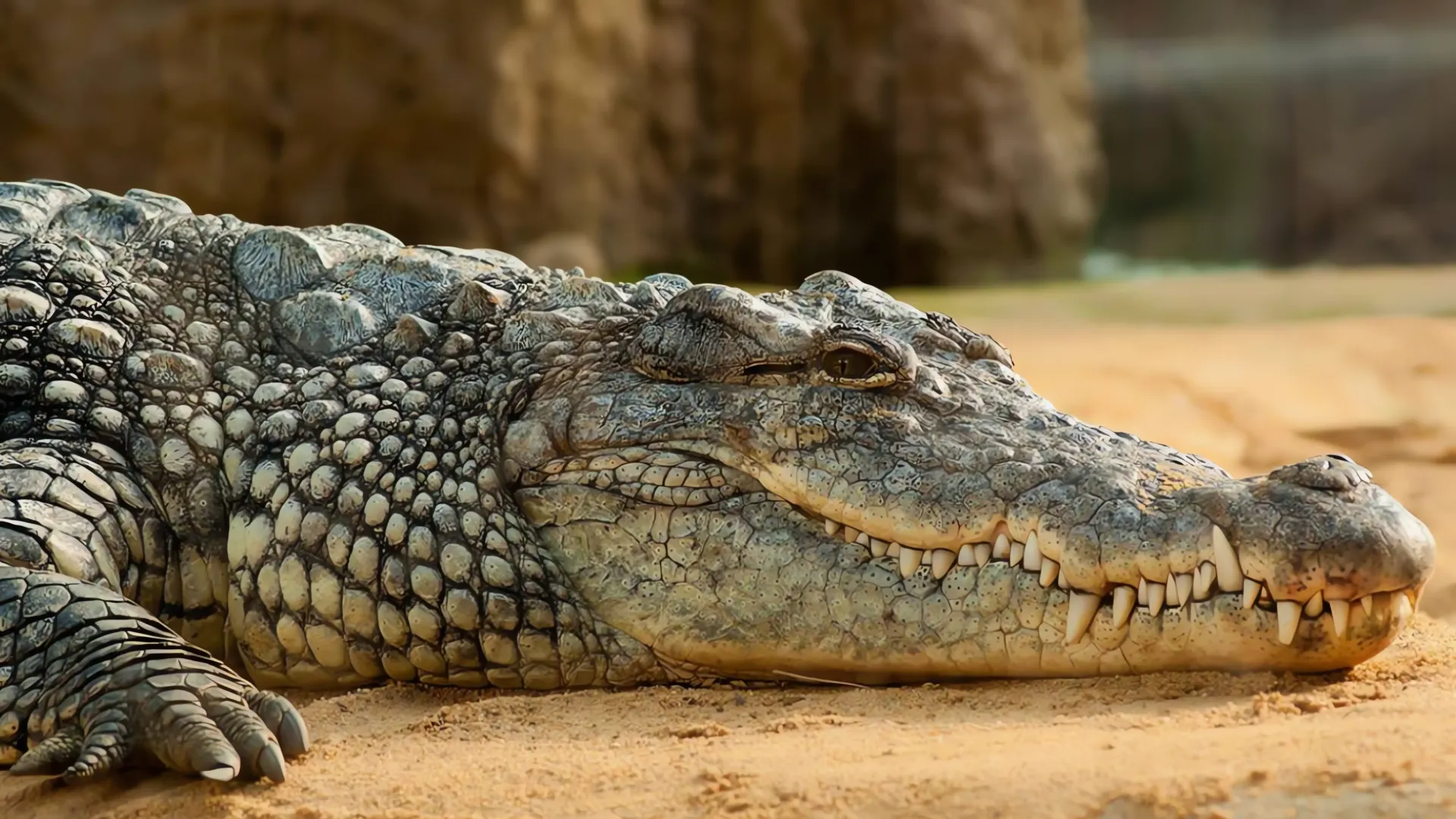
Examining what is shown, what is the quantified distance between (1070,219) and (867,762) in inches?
515

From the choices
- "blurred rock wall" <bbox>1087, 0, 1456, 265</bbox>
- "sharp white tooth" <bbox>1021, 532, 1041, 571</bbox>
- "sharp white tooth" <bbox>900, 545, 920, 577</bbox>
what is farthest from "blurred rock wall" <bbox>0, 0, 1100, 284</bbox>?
"sharp white tooth" <bbox>1021, 532, 1041, 571</bbox>

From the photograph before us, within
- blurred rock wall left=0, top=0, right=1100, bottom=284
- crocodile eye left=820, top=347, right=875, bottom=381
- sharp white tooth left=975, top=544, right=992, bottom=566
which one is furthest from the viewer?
blurred rock wall left=0, top=0, right=1100, bottom=284

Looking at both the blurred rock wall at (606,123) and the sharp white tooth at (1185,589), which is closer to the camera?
the sharp white tooth at (1185,589)

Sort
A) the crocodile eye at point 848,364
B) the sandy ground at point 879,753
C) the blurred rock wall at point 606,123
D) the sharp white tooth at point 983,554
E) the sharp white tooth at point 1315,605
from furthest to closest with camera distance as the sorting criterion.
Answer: the blurred rock wall at point 606,123
the crocodile eye at point 848,364
the sharp white tooth at point 983,554
the sharp white tooth at point 1315,605
the sandy ground at point 879,753

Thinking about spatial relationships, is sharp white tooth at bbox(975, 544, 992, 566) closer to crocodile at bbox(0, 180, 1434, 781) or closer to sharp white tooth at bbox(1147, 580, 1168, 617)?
crocodile at bbox(0, 180, 1434, 781)

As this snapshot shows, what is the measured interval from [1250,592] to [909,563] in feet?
2.03

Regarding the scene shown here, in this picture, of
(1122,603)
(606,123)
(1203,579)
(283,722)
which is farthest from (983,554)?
(606,123)

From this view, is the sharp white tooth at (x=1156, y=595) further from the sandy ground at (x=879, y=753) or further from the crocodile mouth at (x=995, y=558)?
the sandy ground at (x=879, y=753)

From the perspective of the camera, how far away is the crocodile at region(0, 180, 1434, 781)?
2.59 metres

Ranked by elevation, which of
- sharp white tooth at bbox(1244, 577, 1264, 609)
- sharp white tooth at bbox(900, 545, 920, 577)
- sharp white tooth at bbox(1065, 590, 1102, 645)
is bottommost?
sharp white tooth at bbox(1065, 590, 1102, 645)

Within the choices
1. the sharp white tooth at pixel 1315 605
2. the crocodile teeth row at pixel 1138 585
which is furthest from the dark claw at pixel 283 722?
the sharp white tooth at pixel 1315 605

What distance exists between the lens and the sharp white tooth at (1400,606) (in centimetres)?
257

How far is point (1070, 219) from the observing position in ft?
48.6

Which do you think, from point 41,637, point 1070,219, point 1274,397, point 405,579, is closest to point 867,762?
point 405,579
